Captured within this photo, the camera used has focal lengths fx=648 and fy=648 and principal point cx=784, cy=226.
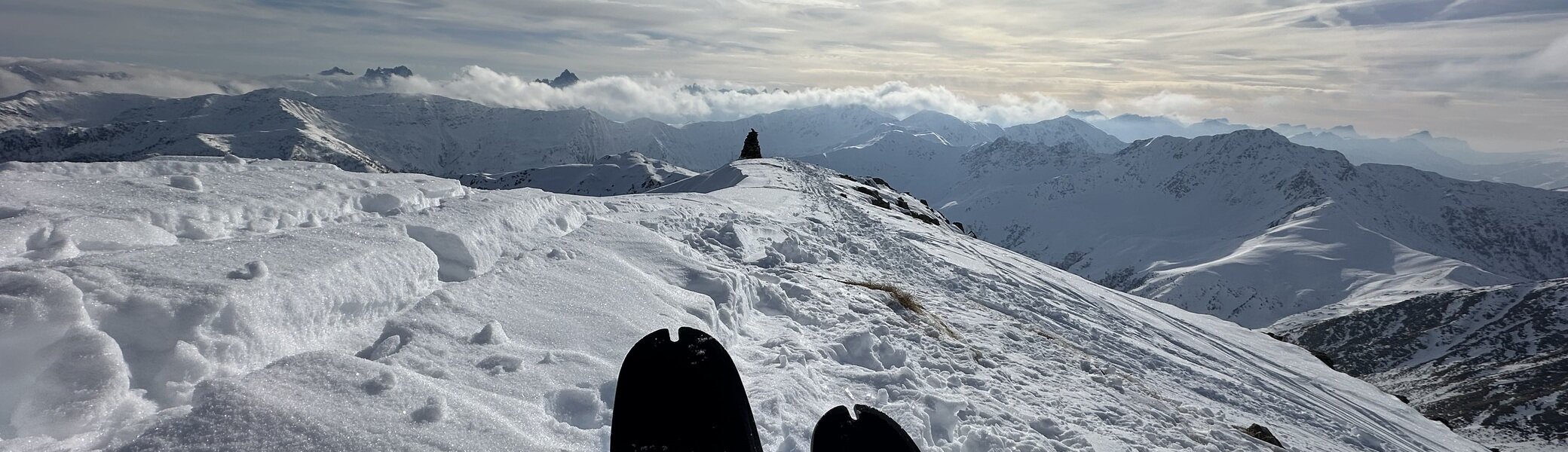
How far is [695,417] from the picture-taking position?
17.1 ft

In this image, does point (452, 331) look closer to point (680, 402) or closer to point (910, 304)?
point (680, 402)

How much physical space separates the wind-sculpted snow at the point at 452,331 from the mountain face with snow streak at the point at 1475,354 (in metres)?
127

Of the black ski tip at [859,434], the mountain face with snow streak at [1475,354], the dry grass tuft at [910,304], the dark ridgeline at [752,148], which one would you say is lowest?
the mountain face with snow streak at [1475,354]

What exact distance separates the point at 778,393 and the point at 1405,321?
680 feet

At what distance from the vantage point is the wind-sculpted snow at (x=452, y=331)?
12.9 feet

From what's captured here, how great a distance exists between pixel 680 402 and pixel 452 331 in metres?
2.40

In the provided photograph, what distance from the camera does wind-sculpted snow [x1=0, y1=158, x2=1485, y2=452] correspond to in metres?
3.92

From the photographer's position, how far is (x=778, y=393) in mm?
6598

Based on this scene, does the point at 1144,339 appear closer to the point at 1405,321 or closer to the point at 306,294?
the point at 306,294

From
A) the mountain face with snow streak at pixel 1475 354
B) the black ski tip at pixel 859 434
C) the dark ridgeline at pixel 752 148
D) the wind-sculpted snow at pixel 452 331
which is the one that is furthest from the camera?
the mountain face with snow streak at pixel 1475 354

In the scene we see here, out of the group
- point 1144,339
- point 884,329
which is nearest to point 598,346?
point 884,329

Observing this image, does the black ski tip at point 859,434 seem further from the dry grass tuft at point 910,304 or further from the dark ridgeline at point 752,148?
the dark ridgeline at point 752,148

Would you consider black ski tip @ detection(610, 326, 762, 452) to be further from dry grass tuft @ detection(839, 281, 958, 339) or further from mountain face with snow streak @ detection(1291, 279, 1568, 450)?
mountain face with snow streak @ detection(1291, 279, 1568, 450)

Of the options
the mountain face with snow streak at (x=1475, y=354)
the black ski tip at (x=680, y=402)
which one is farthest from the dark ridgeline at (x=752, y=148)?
the mountain face with snow streak at (x=1475, y=354)
